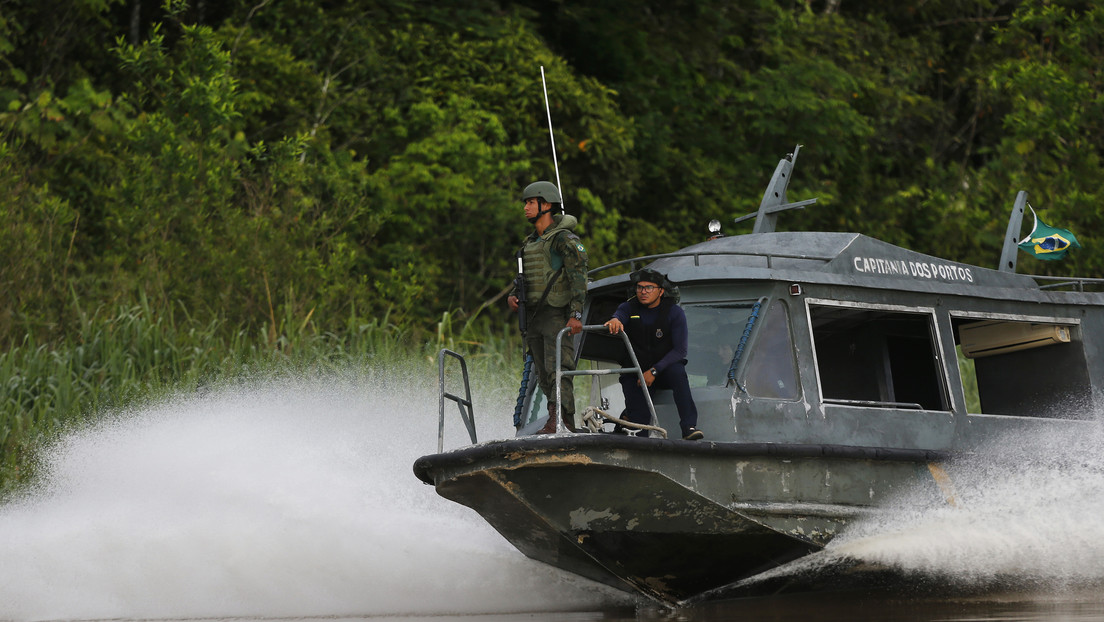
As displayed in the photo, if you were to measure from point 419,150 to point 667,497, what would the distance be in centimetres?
1043

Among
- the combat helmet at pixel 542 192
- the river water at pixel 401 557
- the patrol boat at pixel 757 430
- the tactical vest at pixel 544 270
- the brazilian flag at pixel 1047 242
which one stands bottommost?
the river water at pixel 401 557

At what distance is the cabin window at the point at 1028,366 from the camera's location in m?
9.53

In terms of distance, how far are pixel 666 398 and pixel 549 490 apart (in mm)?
1129

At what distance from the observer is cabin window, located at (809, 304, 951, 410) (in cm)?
999

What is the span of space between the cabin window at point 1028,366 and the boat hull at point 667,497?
6.90ft

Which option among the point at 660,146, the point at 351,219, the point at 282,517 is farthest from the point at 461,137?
the point at 282,517

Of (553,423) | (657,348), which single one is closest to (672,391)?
(657,348)

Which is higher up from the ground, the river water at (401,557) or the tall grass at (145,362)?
the tall grass at (145,362)

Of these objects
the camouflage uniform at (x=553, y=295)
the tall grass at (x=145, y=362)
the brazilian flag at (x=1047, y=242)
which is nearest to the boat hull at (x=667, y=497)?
the camouflage uniform at (x=553, y=295)

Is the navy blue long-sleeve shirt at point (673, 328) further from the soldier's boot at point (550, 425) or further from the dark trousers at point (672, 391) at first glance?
the soldier's boot at point (550, 425)

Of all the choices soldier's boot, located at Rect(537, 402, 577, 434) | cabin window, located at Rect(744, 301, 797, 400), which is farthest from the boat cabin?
soldier's boot, located at Rect(537, 402, 577, 434)

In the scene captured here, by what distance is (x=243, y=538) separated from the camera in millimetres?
8797

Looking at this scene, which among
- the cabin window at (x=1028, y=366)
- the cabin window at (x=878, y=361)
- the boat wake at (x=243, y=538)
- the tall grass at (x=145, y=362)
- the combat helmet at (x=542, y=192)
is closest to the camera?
the combat helmet at (x=542, y=192)

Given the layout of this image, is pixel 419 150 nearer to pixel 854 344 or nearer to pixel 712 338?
pixel 854 344
